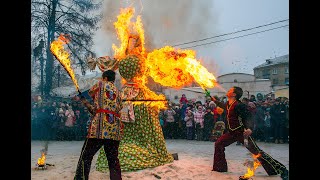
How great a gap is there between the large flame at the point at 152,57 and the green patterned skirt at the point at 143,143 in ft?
0.96

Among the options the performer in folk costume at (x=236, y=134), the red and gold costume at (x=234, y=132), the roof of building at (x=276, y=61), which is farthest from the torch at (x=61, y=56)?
the roof of building at (x=276, y=61)

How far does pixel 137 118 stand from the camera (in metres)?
6.98

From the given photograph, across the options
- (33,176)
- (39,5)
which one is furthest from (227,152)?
(39,5)

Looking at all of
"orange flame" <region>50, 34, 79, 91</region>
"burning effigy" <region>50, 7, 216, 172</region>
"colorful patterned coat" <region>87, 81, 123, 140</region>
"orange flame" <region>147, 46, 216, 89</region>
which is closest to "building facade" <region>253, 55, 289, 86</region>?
"orange flame" <region>147, 46, 216, 89</region>

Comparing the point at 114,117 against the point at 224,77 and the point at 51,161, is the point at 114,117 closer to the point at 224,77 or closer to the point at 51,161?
the point at 51,161

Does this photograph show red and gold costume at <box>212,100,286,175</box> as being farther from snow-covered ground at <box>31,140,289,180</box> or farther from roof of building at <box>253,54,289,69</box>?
roof of building at <box>253,54,289,69</box>

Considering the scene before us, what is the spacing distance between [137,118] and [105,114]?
1.76 meters

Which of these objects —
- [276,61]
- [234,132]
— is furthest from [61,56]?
[276,61]

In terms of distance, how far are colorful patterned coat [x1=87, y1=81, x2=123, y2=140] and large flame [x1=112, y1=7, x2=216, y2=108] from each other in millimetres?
1684

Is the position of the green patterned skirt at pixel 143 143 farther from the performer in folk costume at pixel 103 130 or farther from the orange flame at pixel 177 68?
the performer in folk costume at pixel 103 130

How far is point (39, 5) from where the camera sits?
Result: 53.1ft

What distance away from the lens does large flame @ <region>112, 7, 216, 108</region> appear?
6957mm

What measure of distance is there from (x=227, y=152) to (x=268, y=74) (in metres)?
30.3

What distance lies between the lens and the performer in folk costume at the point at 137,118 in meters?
6.77
